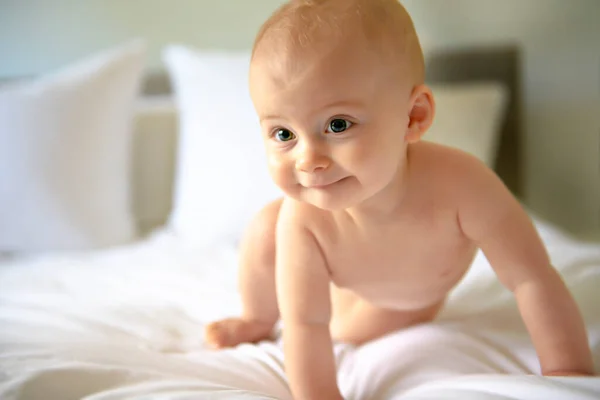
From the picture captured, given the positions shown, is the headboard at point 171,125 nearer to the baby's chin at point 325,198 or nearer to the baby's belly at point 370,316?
the baby's belly at point 370,316

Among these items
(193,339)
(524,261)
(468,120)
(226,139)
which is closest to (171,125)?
(226,139)

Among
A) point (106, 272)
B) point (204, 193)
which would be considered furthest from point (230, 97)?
point (106, 272)

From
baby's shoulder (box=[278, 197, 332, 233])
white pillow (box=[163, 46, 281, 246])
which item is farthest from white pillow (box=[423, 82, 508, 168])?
baby's shoulder (box=[278, 197, 332, 233])

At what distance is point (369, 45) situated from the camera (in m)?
0.63

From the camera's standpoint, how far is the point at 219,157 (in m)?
1.64

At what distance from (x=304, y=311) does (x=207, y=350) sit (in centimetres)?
27

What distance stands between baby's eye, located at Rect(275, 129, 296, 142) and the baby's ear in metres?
0.15

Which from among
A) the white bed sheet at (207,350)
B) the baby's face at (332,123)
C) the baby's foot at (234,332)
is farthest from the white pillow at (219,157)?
the baby's face at (332,123)

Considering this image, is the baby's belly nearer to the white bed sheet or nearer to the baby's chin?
the white bed sheet

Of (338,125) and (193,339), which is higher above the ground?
(338,125)

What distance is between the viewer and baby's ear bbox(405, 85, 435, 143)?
708 millimetres

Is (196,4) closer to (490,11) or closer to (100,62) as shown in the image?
(100,62)

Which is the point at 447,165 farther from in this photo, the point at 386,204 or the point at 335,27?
the point at 335,27

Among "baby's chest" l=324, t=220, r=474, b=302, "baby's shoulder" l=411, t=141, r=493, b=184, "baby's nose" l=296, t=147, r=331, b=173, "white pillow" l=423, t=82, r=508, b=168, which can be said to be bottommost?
"white pillow" l=423, t=82, r=508, b=168
